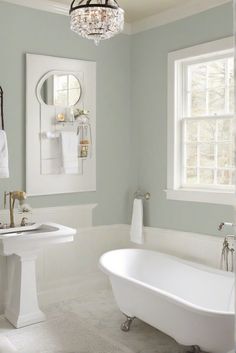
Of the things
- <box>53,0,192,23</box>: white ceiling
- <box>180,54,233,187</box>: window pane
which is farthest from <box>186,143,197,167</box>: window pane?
<box>53,0,192,23</box>: white ceiling

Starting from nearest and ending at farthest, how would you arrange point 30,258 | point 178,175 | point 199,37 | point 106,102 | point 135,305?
point 135,305
point 30,258
point 199,37
point 178,175
point 106,102

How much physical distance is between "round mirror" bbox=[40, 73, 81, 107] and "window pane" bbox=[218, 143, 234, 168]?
60.5 inches

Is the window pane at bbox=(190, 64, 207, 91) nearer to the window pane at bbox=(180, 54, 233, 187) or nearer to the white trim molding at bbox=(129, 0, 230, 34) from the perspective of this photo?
the window pane at bbox=(180, 54, 233, 187)

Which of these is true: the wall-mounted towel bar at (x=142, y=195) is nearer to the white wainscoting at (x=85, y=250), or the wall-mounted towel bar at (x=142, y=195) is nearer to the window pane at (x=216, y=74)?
the white wainscoting at (x=85, y=250)

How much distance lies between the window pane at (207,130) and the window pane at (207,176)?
0.30 meters

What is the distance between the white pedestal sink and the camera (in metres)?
3.66

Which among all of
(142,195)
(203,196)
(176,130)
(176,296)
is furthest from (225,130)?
(176,296)

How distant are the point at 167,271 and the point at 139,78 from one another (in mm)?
2113

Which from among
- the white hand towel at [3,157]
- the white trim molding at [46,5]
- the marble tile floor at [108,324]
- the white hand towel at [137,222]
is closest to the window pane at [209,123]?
the white hand towel at [137,222]

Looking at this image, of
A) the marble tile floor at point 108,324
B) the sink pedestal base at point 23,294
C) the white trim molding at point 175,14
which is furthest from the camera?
the white trim molding at point 175,14

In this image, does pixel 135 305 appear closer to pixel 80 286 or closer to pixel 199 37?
pixel 80 286

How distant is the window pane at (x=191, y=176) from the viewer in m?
4.30

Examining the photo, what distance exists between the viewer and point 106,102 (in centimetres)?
470

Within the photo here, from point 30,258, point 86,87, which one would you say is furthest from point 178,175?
point 30,258
